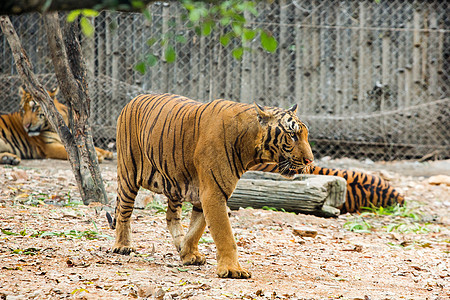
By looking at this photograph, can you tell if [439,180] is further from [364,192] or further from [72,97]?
[72,97]

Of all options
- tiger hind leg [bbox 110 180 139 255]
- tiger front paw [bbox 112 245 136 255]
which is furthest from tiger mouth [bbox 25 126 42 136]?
tiger front paw [bbox 112 245 136 255]

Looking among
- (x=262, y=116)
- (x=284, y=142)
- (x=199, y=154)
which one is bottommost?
(x=199, y=154)

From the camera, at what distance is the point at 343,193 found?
21.4ft

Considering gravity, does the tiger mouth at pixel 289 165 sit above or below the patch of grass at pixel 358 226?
above

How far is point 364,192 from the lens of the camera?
721cm

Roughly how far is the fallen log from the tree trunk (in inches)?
63.3

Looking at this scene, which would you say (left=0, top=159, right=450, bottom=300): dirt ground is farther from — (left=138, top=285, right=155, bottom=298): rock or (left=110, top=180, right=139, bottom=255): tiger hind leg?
Answer: (left=110, top=180, right=139, bottom=255): tiger hind leg

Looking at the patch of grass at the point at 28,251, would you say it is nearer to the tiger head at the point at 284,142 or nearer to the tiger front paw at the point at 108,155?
the tiger head at the point at 284,142

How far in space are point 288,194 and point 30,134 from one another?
4743 mm

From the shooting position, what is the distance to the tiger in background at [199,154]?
3.41 metres

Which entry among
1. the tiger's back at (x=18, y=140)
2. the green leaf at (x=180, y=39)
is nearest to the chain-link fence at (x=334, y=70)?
the tiger's back at (x=18, y=140)

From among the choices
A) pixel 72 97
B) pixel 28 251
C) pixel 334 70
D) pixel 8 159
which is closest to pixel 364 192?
pixel 334 70

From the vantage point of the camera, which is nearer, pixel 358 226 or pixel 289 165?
pixel 289 165

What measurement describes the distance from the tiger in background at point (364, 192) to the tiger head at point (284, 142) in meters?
3.78
